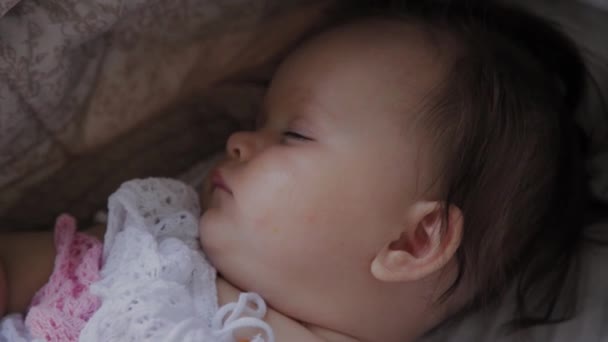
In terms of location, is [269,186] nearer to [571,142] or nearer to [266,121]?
[266,121]

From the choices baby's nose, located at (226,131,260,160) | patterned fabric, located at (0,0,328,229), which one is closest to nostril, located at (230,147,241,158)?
baby's nose, located at (226,131,260,160)

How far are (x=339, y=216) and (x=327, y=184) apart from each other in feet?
0.13

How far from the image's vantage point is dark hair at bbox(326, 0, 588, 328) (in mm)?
934

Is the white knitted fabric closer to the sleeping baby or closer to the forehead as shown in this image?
the sleeping baby

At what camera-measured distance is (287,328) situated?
95cm

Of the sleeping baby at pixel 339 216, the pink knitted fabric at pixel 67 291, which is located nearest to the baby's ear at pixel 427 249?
the sleeping baby at pixel 339 216

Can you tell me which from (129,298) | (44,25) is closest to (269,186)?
(129,298)

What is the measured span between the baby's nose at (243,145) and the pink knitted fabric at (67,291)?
204mm

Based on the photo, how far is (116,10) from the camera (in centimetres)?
87

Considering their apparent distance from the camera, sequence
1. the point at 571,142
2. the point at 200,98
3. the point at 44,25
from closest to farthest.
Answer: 1. the point at 44,25
2. the point at 571,142
3. the point at 200,98

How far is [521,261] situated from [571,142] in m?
0.18

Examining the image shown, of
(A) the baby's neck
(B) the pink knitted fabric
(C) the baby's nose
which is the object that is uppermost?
(C) the baby's nose

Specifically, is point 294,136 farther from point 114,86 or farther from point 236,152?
point 114,86

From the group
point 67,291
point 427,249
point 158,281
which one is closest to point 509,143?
point 427,249
